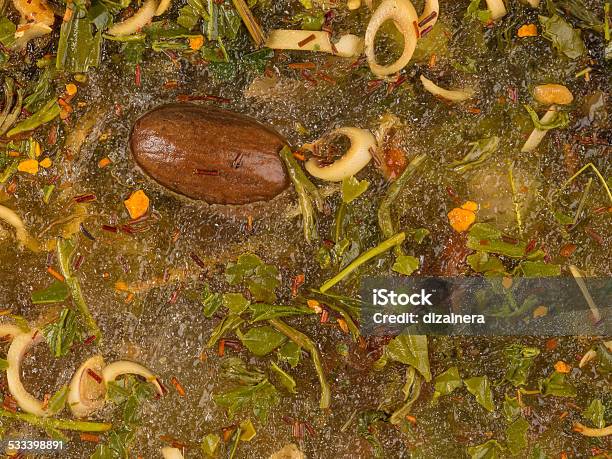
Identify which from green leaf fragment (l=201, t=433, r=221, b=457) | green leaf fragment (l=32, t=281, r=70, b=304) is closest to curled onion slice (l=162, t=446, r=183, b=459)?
green leaf fragment (l=201, t=433, r=221, b=457)

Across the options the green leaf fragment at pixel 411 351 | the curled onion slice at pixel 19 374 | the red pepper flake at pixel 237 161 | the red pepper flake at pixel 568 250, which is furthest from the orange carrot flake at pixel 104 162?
the red pepper flake at pixel 568 250

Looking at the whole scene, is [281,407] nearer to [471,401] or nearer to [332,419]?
[332,419]

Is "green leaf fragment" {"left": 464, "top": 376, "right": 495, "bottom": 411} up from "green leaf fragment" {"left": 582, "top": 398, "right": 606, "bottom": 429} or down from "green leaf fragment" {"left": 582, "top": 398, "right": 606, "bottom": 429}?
up

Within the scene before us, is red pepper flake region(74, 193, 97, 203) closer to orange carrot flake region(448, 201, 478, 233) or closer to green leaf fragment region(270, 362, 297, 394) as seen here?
green leaf fragment region(270, 362, 297, 394)

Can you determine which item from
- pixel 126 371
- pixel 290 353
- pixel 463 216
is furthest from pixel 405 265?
pixel 126 371

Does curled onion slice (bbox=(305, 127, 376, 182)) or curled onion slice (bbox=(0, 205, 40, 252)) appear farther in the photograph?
curled onion slice (bbox=(0, 205, 40, 252))

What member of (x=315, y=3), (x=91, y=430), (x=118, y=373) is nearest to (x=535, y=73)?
(x=315, y=3)

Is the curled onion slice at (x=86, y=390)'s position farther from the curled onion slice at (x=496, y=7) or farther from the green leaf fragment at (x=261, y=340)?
the curled onion slice at (x=496, y=7)
